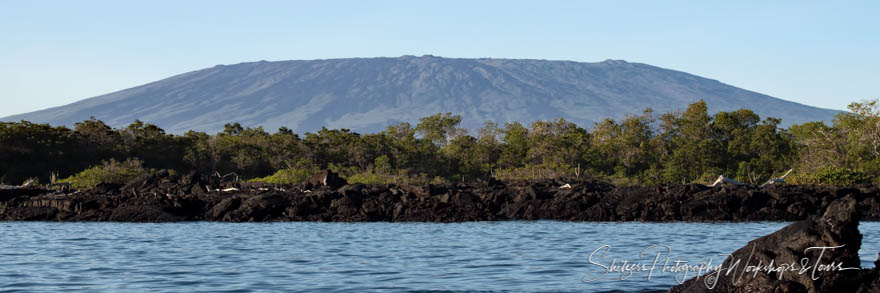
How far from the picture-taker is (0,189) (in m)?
36.9

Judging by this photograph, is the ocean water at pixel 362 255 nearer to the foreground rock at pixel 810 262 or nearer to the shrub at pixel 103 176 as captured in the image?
the foreground rock at pixel 810 262

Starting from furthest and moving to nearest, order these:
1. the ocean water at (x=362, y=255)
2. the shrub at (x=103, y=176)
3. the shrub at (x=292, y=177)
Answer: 1. the shrub at (x=292, y=177)
2. the shrub at (x=103, y=176)
3. the ocean water at (x=362, y=255)

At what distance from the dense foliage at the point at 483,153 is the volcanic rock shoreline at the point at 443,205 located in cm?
1382

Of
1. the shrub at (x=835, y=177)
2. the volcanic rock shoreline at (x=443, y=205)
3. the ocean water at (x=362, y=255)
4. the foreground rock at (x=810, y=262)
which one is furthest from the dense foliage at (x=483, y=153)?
the foreground rock at (x=810, y=262)

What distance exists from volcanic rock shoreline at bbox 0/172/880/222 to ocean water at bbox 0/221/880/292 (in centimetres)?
267

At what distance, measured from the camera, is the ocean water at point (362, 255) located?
1468cm

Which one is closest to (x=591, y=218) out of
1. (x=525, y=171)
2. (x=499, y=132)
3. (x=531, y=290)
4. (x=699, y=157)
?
(x=531, y=290)

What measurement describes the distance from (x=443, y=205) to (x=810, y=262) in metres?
23.8

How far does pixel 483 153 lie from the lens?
60.9m

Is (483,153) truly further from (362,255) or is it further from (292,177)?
(362,255)

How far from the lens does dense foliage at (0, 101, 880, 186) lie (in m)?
51.8

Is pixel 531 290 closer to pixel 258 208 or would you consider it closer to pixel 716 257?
pixel 716 257

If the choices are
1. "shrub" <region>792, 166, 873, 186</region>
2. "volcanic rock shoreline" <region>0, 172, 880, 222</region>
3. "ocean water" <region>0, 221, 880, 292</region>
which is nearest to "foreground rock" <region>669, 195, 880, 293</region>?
"ocean water" <region>0, 221, 880, 292</region>

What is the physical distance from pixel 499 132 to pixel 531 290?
62429mm
